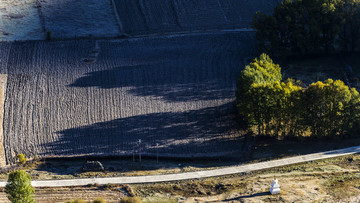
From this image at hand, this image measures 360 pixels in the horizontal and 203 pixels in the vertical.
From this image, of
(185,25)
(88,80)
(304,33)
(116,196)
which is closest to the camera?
(116,196)

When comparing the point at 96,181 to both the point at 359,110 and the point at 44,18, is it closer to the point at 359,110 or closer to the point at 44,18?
the point at 359,110

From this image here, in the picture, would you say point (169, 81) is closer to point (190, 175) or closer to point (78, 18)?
point (190, 175)

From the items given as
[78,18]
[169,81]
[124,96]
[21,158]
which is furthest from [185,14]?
[21,158]

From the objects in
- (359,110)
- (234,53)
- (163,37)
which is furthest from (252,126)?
(163,37)

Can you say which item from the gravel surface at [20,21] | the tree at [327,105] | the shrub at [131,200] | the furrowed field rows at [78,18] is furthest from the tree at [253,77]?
the gravel surface at [20,21]

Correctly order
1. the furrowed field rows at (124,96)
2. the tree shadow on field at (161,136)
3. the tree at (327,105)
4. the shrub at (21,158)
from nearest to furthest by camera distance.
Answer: the shrub at (21,158), the tree shadow on field at (161,136), the tree at (327,105), the furrowed field rows at (124,96)

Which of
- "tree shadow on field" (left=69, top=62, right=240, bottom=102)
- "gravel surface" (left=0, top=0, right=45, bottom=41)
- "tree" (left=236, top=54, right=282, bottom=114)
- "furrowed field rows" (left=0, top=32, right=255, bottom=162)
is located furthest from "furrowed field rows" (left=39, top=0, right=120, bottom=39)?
"tree" (left=236, top=54, right=282, bottom=114)

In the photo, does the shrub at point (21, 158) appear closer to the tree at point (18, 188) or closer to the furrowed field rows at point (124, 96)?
the furrowed field rows at point (124, 96)
